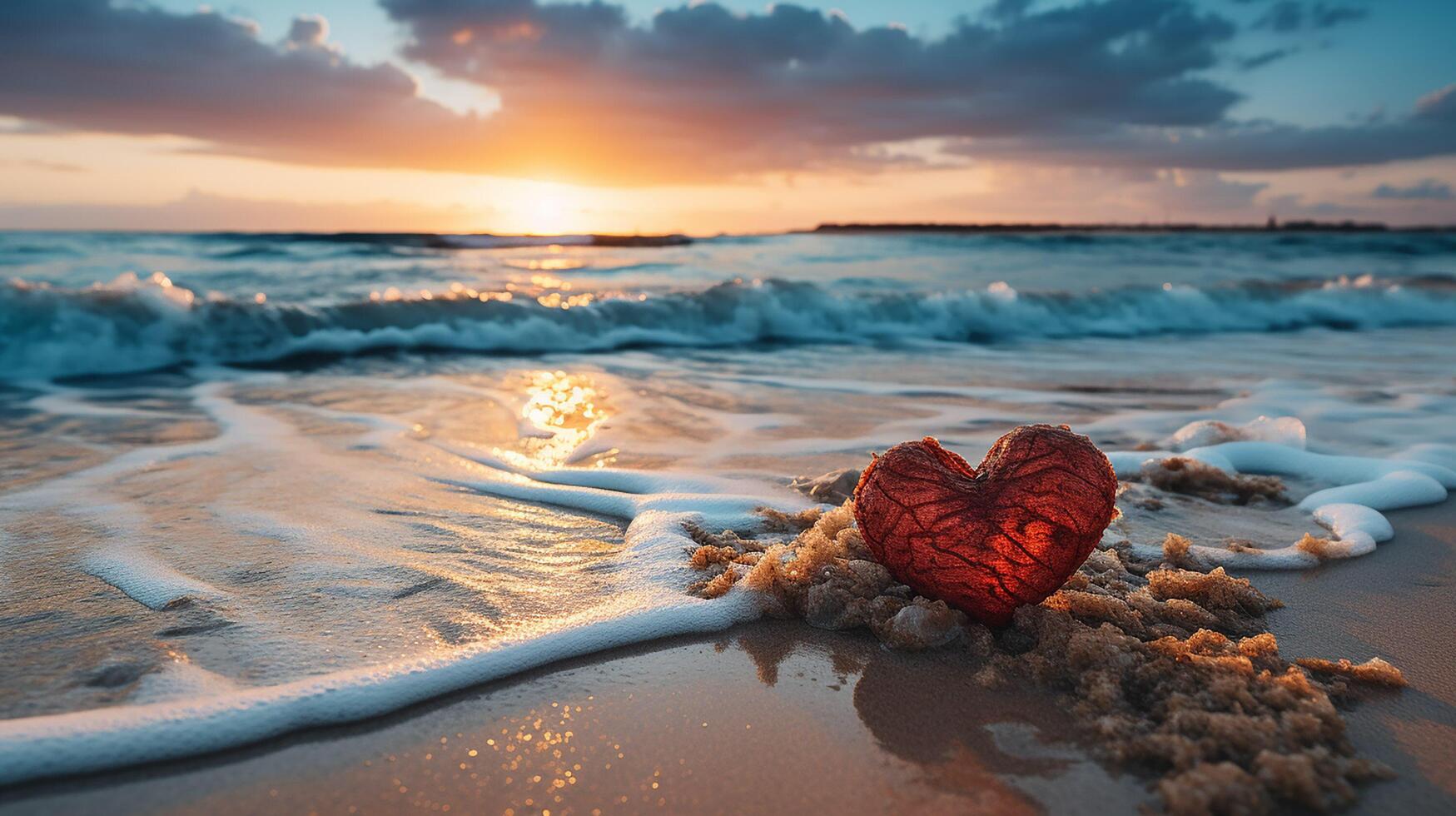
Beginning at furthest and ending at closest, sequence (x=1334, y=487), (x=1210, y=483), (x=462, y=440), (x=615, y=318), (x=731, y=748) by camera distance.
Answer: (x=615, y=318) → (x=462, y=440) → (x=1334, y=487) → (x=1210, y=483) → (x=731, y=748)

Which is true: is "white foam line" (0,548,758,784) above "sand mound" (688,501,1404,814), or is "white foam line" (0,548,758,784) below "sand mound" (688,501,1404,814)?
below

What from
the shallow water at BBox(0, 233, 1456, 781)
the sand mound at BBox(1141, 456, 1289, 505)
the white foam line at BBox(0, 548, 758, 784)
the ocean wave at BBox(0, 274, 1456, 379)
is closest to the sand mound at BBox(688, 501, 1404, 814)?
the shallow water at BBox(0, 233, 1456, 781)

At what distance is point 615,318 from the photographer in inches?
500

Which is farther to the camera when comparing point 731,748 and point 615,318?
point 615,318

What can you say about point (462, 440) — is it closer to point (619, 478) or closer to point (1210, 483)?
point (619, 478)

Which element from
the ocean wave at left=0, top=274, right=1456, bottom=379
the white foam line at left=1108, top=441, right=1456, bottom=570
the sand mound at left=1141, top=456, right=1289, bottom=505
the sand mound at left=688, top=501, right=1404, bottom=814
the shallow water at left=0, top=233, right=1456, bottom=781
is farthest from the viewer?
the ocean wave at left=0, top=274, right=1456, bottom=379

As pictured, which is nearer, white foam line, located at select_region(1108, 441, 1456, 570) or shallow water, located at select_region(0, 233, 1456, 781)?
shallow water, located at select_region(0, 233, 1456, 781)

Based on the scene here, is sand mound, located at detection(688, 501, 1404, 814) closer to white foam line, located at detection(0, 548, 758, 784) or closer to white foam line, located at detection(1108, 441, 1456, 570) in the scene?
white foam line, located at detection(1108, 441, 1456, 570)

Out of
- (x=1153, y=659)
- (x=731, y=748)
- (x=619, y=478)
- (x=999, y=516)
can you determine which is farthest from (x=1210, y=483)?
(x=731, y=748)

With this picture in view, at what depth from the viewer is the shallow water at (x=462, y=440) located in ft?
7.86

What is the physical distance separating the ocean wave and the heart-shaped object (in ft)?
29.5

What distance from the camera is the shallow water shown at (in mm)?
2396

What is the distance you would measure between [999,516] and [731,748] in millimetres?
891

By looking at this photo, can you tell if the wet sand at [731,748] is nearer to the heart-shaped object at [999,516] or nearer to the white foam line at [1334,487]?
the heart-shaped object at [999,516]
